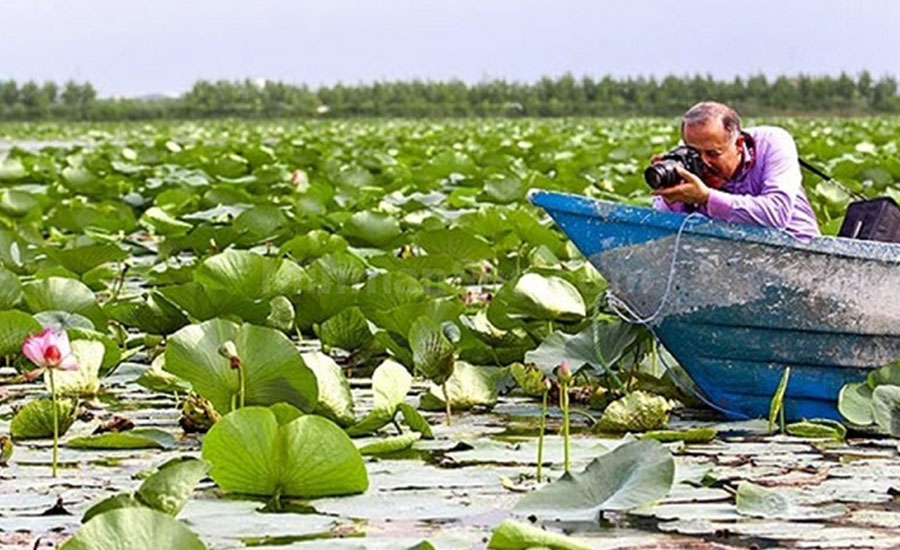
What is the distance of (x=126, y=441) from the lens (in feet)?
9.87

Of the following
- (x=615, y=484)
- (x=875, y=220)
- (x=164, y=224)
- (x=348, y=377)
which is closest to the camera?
(x=615, y=484)

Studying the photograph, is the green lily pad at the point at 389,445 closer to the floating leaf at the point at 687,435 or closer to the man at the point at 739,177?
the floating leaf at the point at 687,435

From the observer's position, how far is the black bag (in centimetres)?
351

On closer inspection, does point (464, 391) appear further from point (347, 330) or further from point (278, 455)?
point (278, 455)

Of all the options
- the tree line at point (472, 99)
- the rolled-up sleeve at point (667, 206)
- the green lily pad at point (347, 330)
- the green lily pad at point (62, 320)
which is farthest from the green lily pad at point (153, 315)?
the tree line at point (472, 99)

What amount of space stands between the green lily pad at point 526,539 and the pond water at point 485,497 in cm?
14

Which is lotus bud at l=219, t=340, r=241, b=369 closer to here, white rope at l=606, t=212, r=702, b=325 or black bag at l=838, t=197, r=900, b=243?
white rope at l=606, t=212, r=702, b=325

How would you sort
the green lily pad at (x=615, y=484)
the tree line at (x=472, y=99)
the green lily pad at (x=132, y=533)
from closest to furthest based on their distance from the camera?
1. the green lily pad at (x=132, y=533)
2. the green lily pad at (x=615, y=484)
3. the tree line at (x=472, y=99)

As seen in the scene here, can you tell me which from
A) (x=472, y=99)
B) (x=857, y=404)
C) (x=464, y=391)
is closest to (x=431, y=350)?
(x=464, y=391)

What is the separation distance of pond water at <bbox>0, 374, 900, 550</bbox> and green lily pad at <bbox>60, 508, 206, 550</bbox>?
33 centimetres

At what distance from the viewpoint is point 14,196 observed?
23.2 feet

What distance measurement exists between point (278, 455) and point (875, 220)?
1.55 metres

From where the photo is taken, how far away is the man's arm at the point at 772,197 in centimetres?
324

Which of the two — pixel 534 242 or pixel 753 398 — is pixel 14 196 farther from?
pixel 753 398
